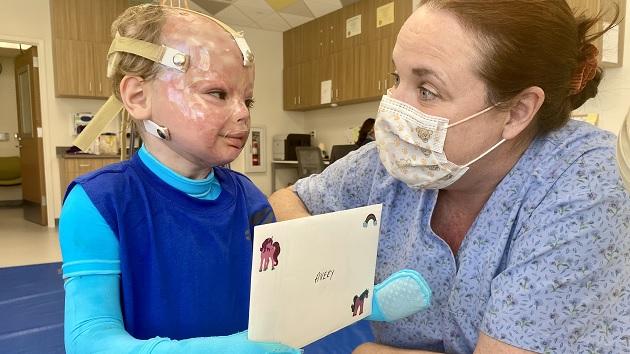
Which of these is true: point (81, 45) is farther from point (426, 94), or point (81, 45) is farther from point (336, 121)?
point (426, 94)

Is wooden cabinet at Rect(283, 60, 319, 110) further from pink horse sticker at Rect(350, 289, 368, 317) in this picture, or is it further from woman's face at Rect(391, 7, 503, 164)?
pink horse sticker at Rect(350, 289, 368, 317)

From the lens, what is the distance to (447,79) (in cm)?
83

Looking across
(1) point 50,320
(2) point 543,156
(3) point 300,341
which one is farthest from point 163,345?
(1) point 50,320

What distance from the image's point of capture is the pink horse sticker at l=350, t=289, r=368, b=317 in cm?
72

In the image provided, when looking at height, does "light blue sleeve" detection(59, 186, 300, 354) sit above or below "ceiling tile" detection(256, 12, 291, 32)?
below

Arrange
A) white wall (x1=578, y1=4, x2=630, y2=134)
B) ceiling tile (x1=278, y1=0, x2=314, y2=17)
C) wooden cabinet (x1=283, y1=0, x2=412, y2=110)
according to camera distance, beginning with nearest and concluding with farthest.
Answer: white wall (x1=578, y1=4, x2=630, y2=134)
wooden cabinet (x1=283, y1=0, x2=412, y2=110)
ceiling tile (x1=278, y1=0, x2=314, y2=17)

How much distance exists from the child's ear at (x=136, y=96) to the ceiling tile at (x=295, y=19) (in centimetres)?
591

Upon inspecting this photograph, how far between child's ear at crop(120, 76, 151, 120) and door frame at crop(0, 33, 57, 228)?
545 centimetres

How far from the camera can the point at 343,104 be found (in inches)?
256

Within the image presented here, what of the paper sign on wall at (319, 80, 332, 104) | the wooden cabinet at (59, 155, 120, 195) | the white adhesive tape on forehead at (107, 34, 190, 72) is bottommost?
the wooden cabinet at (59, 155, 120, 195)

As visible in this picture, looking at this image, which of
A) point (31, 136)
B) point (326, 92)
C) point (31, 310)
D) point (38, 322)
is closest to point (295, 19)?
point (326, 92)

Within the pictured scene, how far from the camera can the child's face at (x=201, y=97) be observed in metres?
0.80

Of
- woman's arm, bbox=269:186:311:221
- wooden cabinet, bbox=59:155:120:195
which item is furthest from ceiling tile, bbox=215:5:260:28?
woman's arm, bbox=269:186:311:221

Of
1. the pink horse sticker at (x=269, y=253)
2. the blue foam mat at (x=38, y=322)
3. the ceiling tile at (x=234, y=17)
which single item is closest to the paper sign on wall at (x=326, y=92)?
the ceiling tile at (x=234, y=17)
